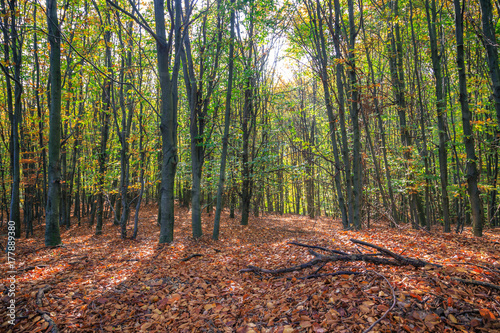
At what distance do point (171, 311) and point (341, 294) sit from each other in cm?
234

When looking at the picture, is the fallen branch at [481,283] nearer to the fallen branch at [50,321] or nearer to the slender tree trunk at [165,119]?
the fallen branch at [50,321]

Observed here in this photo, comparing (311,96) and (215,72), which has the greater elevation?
(311,96)

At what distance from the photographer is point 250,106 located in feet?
41.3

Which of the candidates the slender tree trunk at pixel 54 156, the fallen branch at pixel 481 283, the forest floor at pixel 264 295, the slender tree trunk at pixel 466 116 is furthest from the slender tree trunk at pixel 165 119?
the slender tree trunk at pixel 466 116

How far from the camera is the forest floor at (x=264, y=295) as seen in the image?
8.37 ft

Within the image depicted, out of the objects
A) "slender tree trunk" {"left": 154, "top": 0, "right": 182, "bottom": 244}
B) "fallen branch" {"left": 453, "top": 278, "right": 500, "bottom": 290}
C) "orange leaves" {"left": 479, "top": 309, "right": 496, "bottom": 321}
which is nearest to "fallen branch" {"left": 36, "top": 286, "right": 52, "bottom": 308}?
"slender tree trunk" {"left": 154, "top": 0, "right": 182, "bottom": 244}

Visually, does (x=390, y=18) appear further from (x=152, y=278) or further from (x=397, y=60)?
(x=152, y=278)

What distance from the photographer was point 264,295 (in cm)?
363

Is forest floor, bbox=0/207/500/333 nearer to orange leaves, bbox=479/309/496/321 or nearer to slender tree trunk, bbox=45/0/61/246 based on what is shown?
orange leaves, bbox=479/309/496/321

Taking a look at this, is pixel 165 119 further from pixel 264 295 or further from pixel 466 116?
pixel 466 116

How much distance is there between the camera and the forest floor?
255 centimetres

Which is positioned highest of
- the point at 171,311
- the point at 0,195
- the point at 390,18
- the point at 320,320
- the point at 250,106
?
the point at 390,18

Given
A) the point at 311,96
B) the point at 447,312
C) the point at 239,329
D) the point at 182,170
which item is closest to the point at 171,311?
the point at 239,329

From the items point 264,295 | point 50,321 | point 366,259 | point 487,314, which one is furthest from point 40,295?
point 487,314
